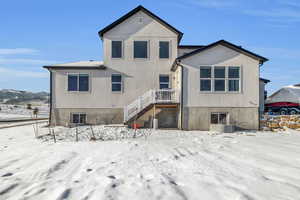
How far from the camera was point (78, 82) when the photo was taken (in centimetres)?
1773

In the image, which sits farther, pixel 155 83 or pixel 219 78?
pixel 155 83

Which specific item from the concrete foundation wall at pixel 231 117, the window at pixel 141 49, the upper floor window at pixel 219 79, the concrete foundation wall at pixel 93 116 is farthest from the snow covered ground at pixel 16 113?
the upper floor window at pixel 219 79

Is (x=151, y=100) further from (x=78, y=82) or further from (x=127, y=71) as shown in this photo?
(x=78, y=82)

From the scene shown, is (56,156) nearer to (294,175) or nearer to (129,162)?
(129,162)

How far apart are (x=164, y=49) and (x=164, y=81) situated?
260 centimetres

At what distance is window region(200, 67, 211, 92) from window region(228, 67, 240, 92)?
1.39m

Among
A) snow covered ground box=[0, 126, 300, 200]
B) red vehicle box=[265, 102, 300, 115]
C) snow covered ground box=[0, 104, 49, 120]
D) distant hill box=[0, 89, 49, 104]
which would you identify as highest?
distant hill box=[0, 89, 49, 104]

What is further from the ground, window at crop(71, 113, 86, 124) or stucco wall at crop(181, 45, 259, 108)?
stucco wall at crop(181, 45, 259, 108)

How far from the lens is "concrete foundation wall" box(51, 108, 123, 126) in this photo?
58.1 feet

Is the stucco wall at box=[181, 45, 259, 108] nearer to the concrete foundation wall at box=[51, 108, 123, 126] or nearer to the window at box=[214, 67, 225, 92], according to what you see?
the window at box=[214, 67, 225, 92]

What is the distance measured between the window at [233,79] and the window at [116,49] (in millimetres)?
8478

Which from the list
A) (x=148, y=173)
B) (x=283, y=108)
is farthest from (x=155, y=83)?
(x=283, y=108)

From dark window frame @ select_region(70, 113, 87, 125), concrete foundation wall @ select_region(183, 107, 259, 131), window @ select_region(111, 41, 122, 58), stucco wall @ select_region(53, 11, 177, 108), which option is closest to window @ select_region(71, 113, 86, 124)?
dark window frame @ select_region(70, 113, 87, 125)

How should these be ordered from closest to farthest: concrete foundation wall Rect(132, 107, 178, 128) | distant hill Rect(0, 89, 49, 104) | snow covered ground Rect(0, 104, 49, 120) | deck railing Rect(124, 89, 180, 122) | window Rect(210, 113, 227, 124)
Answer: window Rect(210, 113, 227, 124) → deck railing Rect(124, 89, 180, 122) → concrete foundation wall Rect(132, 107, 178, 128) → snow covered ground Rect(0, 104, 49, 120) → distant hill Rect(0, 89, 49, 104)
